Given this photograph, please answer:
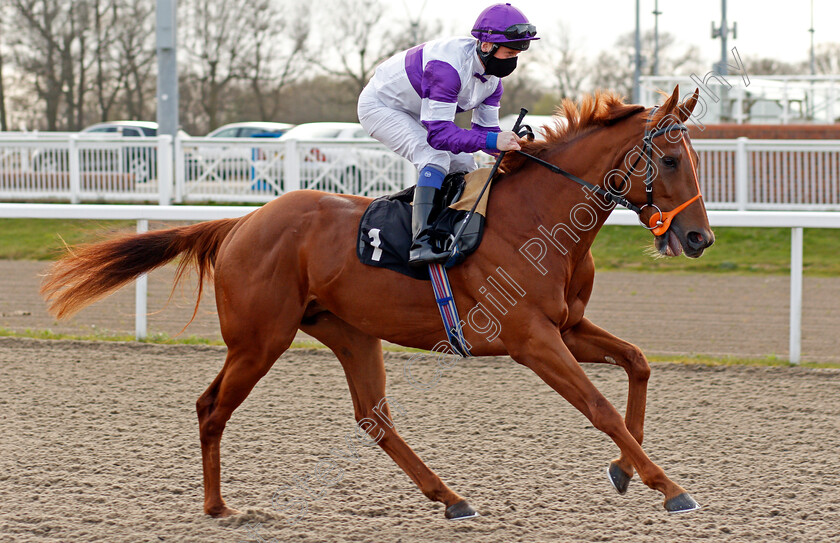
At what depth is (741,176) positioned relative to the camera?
11.4 meters

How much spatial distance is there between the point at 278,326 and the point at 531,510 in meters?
1.22

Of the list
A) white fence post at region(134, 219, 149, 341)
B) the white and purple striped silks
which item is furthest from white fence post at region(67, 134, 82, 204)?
the white and purple striped silks

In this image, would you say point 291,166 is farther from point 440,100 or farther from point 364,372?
point 440,100

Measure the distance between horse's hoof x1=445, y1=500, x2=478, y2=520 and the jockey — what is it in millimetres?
932

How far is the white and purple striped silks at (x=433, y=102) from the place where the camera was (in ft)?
10.9

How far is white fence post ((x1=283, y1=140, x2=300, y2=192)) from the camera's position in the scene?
41.0ft

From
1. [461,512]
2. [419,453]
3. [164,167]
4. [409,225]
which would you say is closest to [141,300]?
[419,453]

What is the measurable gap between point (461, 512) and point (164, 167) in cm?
1014

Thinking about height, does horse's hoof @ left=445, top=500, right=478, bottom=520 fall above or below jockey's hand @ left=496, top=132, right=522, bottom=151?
below

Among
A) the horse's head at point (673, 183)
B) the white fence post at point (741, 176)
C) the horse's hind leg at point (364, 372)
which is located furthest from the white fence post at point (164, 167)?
the horse's head at point (673, 183)

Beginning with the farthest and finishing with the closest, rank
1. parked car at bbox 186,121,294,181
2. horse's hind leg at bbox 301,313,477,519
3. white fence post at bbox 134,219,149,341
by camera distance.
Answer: parked car at bbox 186,121,294,181, white fence post at bbox 134,219,149,341, horse's hind leg at bbox 301,313,477,519

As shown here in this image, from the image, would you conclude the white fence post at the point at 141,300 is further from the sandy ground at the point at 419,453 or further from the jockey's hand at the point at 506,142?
the jockey's hand at the point at 506,142

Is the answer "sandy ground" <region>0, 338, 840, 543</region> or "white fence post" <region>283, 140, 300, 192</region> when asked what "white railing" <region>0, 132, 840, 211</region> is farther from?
"sandy ground" <region>0, 338, 840, 543</region>

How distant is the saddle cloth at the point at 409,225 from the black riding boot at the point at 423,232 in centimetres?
4
